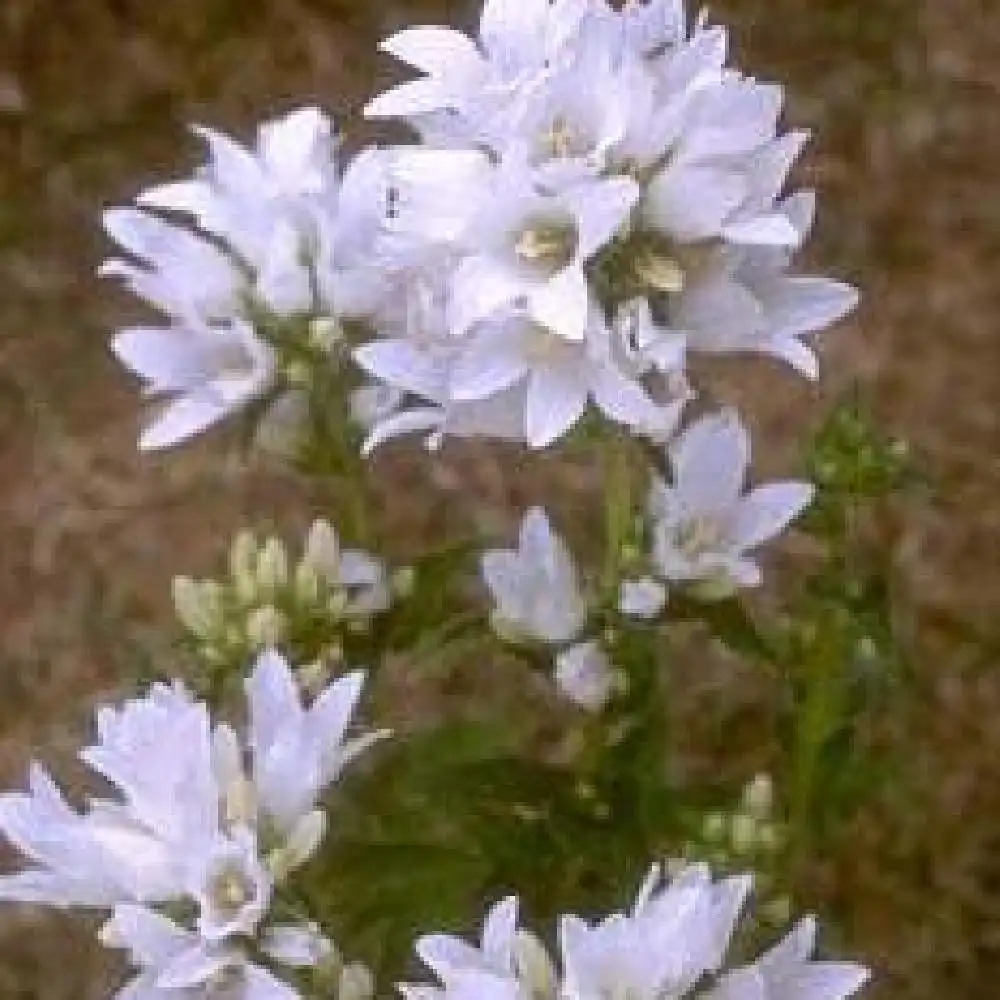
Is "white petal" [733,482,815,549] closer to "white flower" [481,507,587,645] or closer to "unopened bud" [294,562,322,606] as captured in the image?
"white flower" [481,507,587,645]

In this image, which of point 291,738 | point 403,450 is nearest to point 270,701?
point 291,738

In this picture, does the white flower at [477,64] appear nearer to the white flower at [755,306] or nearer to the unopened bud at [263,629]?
the white flower at [755,306]

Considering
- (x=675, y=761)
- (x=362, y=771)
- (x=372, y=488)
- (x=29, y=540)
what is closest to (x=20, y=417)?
(x=29, y=540)

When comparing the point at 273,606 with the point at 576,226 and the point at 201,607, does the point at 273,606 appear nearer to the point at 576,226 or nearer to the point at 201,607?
the point at 201,607

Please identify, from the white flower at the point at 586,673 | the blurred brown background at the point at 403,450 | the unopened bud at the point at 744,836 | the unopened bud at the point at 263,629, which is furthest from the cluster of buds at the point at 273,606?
the blurred brown background at the point at 403,450

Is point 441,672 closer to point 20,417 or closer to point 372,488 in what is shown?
point 372,488

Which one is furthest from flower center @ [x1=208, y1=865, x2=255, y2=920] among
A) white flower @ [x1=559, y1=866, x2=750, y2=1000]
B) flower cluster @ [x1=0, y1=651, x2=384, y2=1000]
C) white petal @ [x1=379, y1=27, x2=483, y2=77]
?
white petal @ [x1=379, y1=27, x2=483, y2=77]
